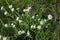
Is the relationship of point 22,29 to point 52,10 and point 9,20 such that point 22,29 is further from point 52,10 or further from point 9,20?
point 52,10

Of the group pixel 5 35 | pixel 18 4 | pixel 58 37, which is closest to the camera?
pixel 58 37

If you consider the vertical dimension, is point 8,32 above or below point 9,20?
below

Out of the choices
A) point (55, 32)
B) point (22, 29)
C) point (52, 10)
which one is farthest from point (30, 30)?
point (52, 10)

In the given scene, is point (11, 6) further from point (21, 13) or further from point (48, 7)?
point (48, 7)

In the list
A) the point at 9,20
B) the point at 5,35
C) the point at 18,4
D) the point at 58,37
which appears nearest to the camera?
the point at 58,37

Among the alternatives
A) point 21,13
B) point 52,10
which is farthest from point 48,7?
point 21,13

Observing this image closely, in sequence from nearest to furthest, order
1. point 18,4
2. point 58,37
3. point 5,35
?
point 58,37 < point 5,35 < point 18,4

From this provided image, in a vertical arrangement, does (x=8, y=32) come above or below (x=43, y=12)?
below

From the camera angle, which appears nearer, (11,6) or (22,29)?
(22,29)

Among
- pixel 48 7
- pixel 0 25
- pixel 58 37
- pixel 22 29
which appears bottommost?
pixel 58 37
